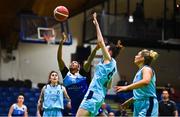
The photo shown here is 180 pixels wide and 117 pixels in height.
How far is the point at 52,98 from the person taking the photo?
8242mm

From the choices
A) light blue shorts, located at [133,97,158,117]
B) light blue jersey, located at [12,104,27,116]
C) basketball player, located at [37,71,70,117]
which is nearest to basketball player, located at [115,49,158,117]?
light blue shorts, located at [133,97,158,117]

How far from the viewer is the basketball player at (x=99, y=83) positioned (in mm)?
5738

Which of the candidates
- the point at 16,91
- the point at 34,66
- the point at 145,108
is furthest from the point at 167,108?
the point at 34,66

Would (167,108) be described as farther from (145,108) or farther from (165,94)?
(145,108)

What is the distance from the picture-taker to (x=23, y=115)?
37.9ft

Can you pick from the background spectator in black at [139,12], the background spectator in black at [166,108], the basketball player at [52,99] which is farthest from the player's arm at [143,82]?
the background spectator in black at [139,12]

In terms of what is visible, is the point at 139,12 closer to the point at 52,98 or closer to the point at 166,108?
the point at 166,108

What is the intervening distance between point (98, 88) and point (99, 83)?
0.24 ft

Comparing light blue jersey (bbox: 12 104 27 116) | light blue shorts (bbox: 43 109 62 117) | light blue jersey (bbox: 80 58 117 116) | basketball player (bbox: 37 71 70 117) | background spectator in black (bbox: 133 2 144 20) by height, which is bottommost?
light blue jersey (bbox: 12 104 27 116)

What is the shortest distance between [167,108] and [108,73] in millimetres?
4913

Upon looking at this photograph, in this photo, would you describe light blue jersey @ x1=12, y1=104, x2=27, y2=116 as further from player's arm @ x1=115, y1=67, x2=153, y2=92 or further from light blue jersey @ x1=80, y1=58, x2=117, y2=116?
player's arm @ x1=115, y1=67, x2=153, y2=92

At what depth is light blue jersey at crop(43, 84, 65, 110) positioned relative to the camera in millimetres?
8219

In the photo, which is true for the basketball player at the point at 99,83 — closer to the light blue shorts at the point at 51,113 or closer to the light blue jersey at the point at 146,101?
the light blue jersey at the point at 146,101

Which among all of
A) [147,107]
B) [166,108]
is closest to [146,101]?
[147,107]
